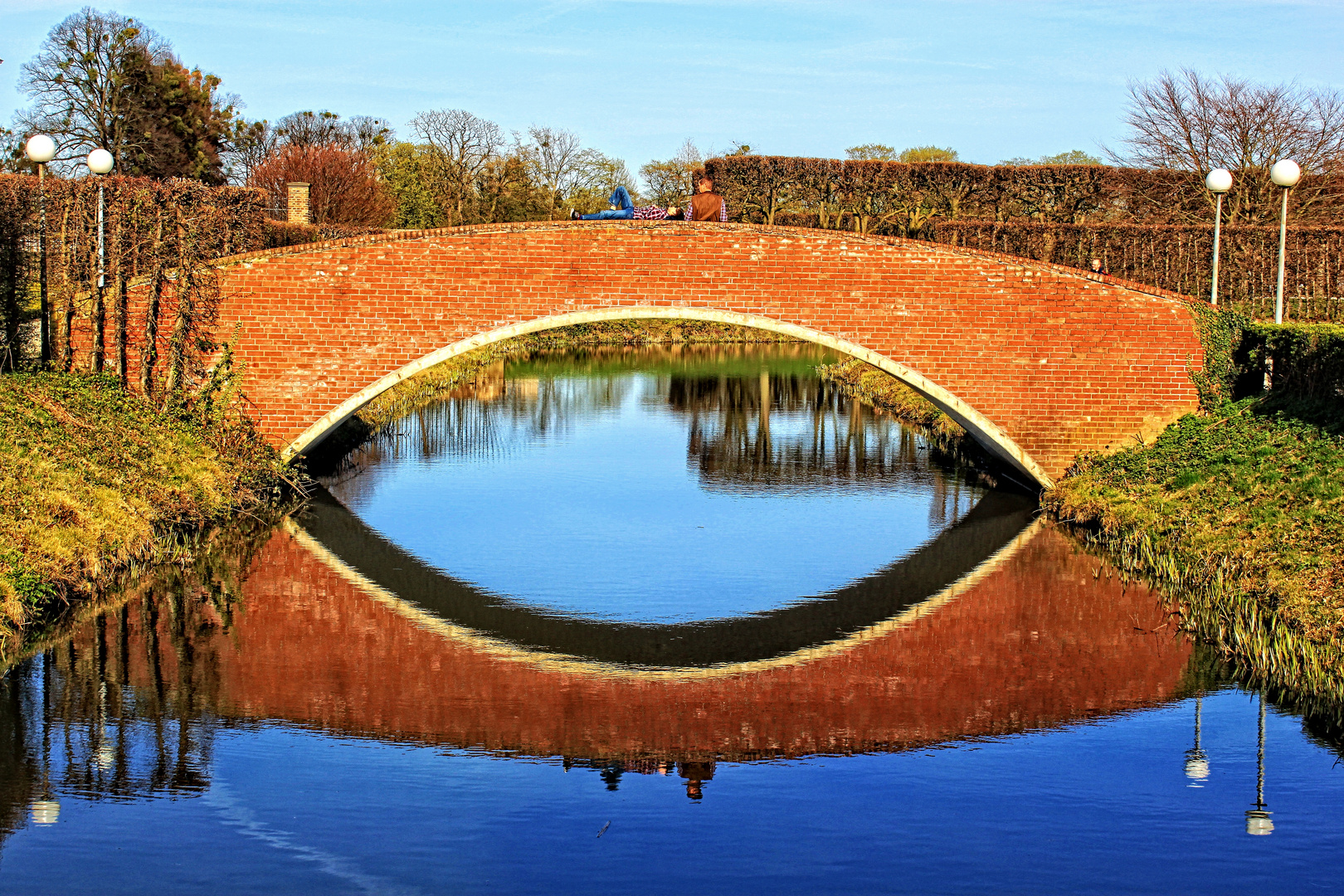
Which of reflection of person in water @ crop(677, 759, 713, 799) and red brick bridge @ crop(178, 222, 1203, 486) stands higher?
red brick bridge @ crop(178, 222, 1203, 486)

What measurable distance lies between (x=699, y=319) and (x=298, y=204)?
11.8m

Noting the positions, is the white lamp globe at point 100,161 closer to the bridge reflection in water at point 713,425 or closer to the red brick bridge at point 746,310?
the red brick bridge at point 746,310

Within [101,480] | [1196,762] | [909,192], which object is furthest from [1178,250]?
[101,480]

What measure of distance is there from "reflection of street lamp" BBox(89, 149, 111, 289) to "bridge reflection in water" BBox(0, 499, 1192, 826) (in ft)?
15.3

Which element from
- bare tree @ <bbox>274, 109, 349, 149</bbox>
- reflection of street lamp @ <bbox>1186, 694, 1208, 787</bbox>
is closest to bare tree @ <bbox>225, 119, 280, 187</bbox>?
bare tree @ <bbox>274, 109, 349, 149</bbox>

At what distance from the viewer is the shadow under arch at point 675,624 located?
10781mm

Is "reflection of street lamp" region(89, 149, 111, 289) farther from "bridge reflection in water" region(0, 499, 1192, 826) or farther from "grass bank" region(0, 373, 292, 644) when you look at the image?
"bridge reflection in water" region(0, 499, 1192, 826)

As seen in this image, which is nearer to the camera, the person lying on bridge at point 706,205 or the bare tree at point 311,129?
the person lying on bridge at point 706,205

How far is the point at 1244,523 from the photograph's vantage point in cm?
1220

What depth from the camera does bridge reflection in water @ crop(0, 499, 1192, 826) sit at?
8.64 m

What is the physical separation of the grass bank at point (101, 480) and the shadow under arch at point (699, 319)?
91 cm

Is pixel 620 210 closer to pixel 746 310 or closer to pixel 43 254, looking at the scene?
pixel 746 310

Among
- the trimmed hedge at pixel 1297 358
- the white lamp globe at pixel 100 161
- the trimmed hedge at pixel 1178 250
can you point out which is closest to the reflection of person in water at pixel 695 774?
the trimmed hedge at pixel 1297 358

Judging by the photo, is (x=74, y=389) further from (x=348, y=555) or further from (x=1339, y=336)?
(x=1339, y=336)
